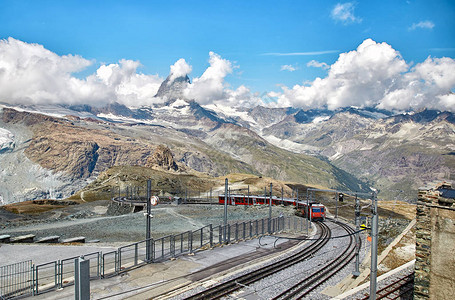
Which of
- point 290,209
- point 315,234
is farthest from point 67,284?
point 290,209

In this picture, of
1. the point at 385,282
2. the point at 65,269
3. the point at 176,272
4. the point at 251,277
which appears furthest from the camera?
the point at 65,269

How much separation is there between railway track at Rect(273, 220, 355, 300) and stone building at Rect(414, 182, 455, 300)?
4629 mm

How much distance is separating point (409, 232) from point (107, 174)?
14323 cm

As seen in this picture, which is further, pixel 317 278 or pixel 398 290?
pixel 317 278

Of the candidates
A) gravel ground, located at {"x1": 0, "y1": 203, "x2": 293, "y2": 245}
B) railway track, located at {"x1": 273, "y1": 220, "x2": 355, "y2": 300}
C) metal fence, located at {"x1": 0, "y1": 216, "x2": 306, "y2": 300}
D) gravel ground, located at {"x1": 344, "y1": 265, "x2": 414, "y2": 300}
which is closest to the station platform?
metal fence, located at {"x1": 0, "y1": 216, "x2": 306, "y2": 300}

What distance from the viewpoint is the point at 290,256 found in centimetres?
3219

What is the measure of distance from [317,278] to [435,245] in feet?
37.6

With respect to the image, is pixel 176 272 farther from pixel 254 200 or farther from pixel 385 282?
pixel 254 200

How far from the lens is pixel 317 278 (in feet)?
84.2

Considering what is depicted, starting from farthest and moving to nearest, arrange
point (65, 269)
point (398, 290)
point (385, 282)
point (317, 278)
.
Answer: point (65, 269) → point (317, 278) → point (385, 282) → point (398, 290)

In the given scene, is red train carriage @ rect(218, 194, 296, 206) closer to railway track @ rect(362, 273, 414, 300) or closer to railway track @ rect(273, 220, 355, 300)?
railway track @ rect(273, 220, 355, 300)

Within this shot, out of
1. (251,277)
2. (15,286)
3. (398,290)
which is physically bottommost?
(251,277)

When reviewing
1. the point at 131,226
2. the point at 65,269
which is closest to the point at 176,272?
the point at 65,269

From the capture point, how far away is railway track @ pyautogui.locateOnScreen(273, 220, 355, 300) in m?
22.1
